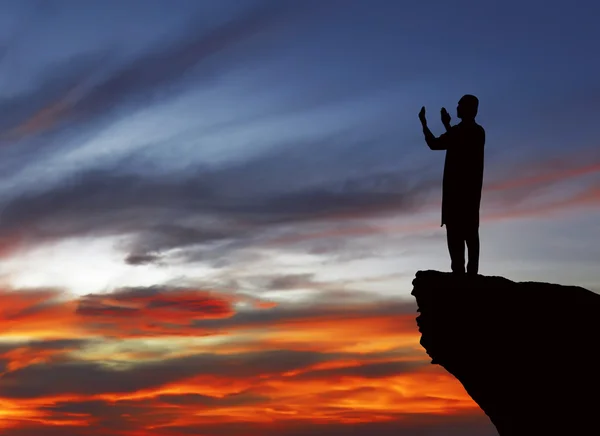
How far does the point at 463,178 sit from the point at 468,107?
60.3 inches

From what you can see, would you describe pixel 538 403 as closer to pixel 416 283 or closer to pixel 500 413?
pixel 500 413

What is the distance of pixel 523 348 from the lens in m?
14.9

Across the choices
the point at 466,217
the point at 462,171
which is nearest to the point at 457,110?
the point at 462,171

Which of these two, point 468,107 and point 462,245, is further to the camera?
point 462,245

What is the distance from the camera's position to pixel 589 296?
15.1m

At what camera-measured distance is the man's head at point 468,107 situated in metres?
16.4

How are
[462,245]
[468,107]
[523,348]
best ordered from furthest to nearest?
[462,245] < [468,107] < [523,348]

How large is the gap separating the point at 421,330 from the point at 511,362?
245 centimetres

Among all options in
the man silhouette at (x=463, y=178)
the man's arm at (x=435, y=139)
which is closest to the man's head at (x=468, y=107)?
the man silhouette at (x=463, y=178)

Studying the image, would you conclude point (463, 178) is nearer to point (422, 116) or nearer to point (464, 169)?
point (464, 169)

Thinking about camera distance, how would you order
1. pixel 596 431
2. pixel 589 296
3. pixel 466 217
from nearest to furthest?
1. pixel 596 431
2. pixel 589 296
3. pixel 466 217

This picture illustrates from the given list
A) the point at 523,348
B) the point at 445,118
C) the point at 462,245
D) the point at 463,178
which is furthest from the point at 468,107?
the point at 523,348

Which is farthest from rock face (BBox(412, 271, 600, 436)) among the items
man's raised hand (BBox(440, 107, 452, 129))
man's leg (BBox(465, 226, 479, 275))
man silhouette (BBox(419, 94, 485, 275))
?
man's raised hand (BBox(440, 107, 452, 129))

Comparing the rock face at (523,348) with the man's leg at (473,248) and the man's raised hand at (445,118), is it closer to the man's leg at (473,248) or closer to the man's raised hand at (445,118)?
the man's leg at (473,248)
